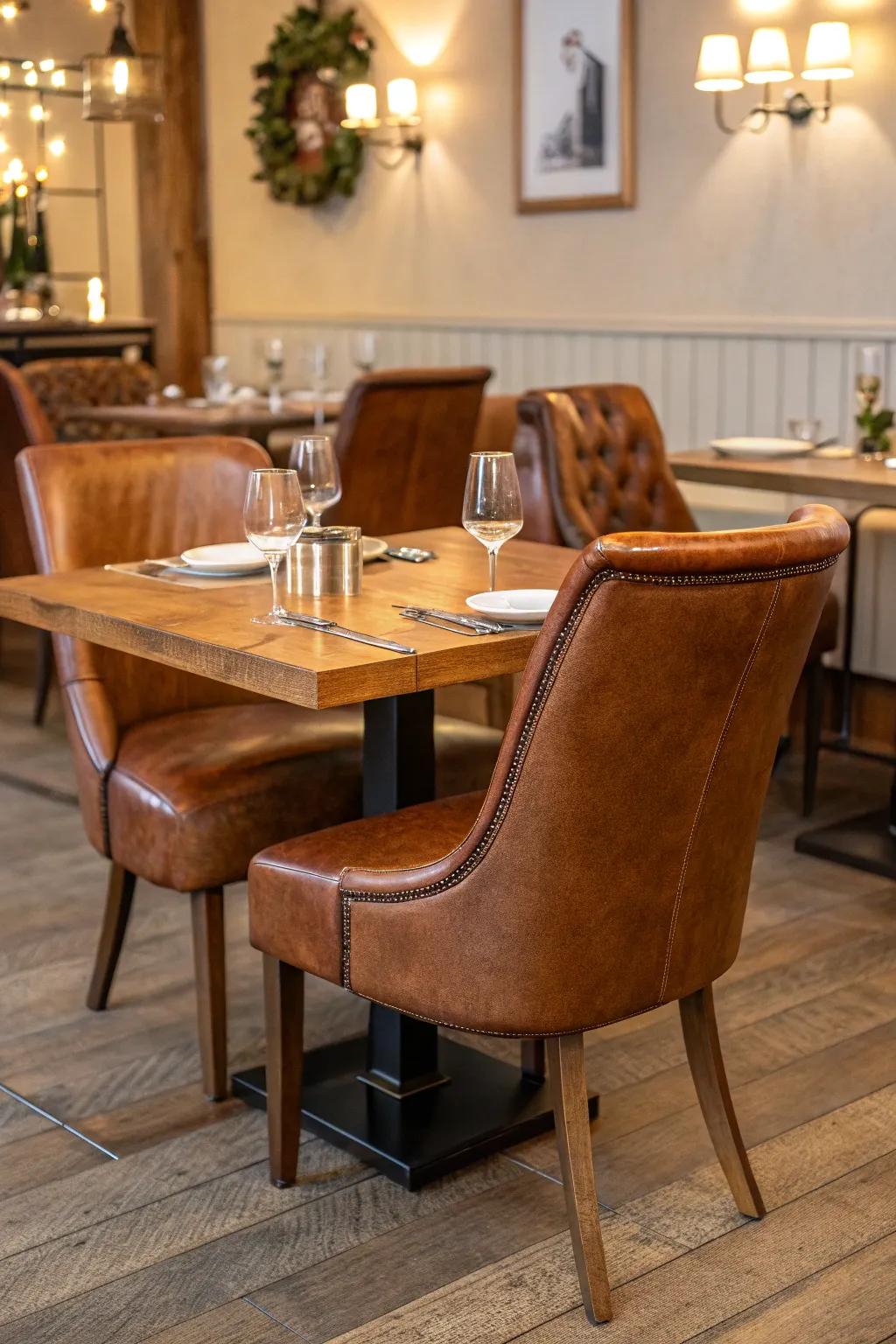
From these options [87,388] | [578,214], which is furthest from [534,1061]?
[87,388]

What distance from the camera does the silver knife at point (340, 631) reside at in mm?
1906

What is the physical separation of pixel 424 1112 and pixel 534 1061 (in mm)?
207

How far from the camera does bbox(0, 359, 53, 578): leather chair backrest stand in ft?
13.7

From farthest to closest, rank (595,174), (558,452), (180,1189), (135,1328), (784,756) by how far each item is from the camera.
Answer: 1. (595,174)
2. (784,756)
3. (558,452)
4. (180,1189)
5. (135,1328)

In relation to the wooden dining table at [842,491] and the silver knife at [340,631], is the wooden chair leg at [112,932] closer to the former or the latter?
the silver knife at [340,631]

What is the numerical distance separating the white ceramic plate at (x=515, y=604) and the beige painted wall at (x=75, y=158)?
6.42m

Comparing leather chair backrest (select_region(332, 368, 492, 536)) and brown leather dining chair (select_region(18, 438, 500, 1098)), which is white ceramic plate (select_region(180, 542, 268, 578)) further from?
leather chair backrest (select_region(332, 368, 492, 536))

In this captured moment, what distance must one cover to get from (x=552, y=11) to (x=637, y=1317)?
15.1 feet

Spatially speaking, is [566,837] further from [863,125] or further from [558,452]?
[863,125]

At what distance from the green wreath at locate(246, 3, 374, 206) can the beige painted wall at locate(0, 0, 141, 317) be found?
163 cm

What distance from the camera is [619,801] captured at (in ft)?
5.56

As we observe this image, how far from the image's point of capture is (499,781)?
5.59 feet

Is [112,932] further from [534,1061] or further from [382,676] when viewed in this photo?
[382,676]

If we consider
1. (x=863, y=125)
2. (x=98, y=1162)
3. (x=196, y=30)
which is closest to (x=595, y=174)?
(x=863, y=125)
